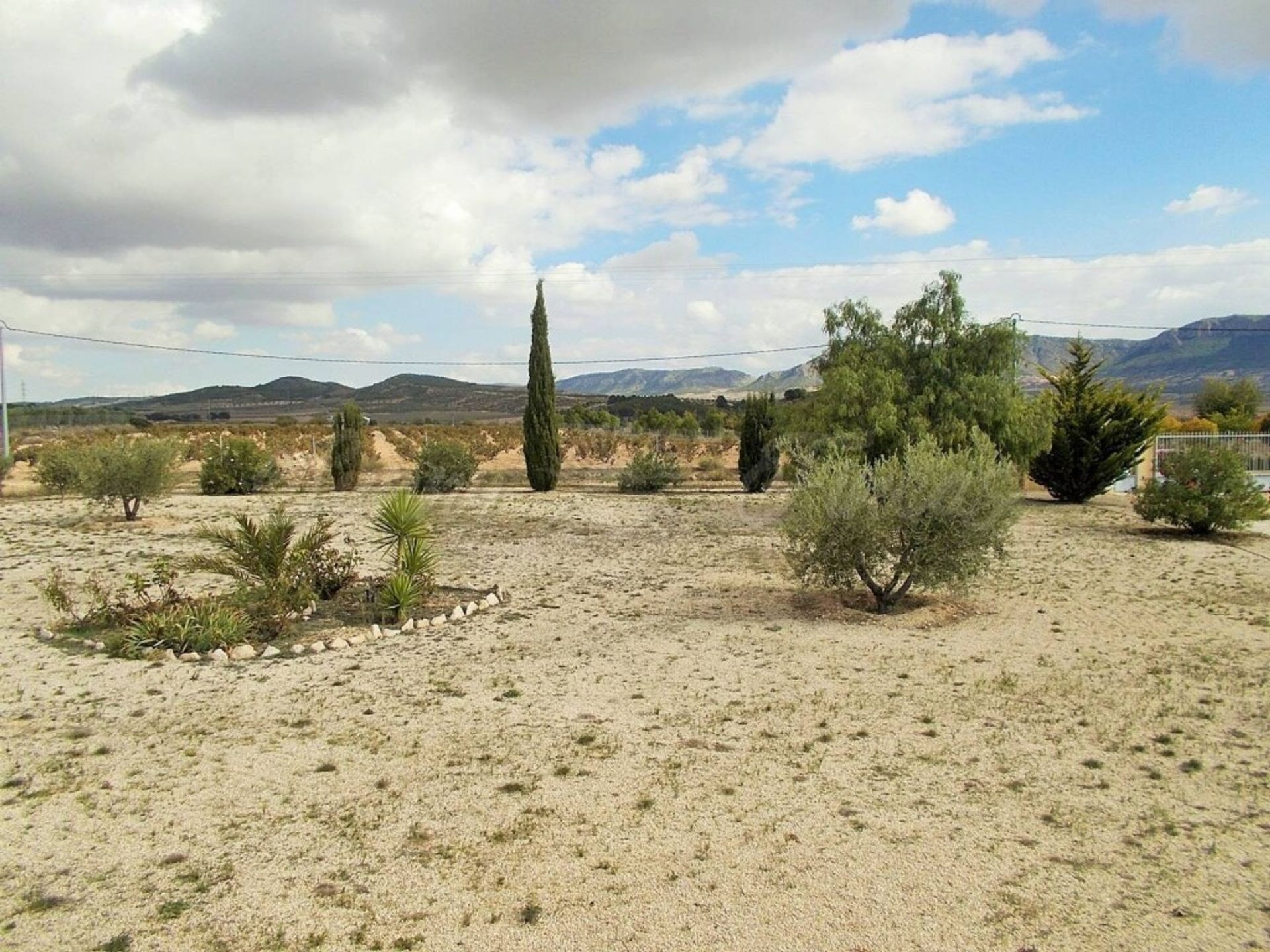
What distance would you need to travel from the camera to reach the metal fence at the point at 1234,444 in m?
24.8

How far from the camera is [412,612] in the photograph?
9883mm

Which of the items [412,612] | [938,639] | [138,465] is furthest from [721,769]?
[138,465]

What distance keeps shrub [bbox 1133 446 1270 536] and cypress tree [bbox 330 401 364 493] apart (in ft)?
63.8

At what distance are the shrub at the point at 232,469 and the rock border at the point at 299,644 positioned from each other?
47.3ft

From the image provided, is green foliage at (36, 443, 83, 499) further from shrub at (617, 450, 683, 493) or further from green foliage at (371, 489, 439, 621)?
shrub at (617, 450, 683, 493)

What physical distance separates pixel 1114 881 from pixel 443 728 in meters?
4.22

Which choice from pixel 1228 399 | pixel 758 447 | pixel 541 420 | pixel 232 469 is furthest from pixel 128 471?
pixel 1228 399

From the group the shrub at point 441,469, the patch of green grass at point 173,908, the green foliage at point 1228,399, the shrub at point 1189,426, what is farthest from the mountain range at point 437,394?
the patch of green grass at point 173,908

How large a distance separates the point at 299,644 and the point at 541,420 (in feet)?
54.6

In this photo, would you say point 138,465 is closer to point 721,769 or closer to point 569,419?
point 721,769

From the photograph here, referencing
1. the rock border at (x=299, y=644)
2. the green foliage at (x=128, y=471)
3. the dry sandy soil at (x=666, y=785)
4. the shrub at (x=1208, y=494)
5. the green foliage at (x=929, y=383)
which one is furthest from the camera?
the green foliage at (x=929, y=383)

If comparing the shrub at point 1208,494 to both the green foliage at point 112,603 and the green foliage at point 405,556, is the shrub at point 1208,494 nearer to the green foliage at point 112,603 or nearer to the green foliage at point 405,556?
the green foliage at point 405,556

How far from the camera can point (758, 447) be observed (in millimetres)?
25219

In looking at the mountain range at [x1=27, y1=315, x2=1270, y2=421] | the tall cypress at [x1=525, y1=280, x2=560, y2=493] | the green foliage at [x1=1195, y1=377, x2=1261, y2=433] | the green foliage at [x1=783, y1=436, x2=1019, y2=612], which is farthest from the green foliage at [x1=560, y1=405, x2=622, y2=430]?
the green foliage at [x1=783, y1=436, x2=1019, y2=612]
